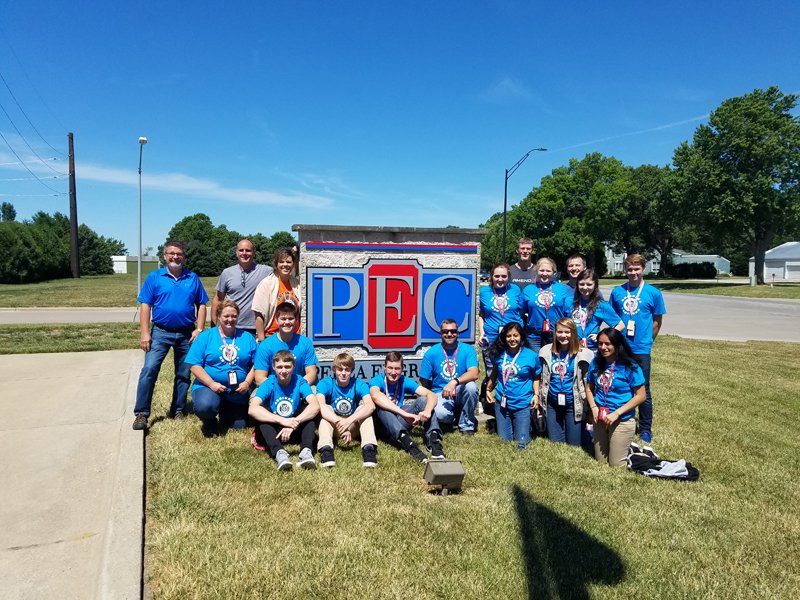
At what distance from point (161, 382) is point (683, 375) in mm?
7700

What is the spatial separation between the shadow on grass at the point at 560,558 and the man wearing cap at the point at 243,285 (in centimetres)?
331

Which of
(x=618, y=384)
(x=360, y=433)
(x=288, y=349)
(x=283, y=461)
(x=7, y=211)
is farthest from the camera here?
(x=7, y=211)

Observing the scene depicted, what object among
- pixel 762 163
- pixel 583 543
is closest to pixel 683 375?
pixel 583 543

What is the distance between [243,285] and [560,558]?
393 centimetres

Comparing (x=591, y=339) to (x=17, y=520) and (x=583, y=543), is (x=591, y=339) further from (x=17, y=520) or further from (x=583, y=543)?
(x=17, y=520)

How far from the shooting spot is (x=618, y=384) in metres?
4.78

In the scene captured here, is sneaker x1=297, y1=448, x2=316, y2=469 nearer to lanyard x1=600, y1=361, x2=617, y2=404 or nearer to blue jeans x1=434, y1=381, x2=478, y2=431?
blue jeans x1=434, y1=381, x2=478, y2=431

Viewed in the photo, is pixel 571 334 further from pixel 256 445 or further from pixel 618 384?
pixel 256 445

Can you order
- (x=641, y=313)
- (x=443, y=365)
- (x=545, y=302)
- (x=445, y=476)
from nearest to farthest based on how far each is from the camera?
(x=445, y=476) < (x=641, y=313) < (x=443, y=365) < (x=545, y=302)

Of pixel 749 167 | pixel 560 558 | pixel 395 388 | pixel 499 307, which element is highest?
pixel 749 167

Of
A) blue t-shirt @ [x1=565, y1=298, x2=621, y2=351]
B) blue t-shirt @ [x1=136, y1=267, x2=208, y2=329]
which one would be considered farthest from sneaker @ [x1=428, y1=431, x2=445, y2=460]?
blue t-shirt @ [x1=136, y1=267, x2=208, y2=329]

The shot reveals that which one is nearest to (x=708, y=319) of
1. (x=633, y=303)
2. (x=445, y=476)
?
(x=633, y=303)

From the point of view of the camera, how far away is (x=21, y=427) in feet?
17.5

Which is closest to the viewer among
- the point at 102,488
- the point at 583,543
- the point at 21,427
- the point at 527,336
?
the point at 583,543
